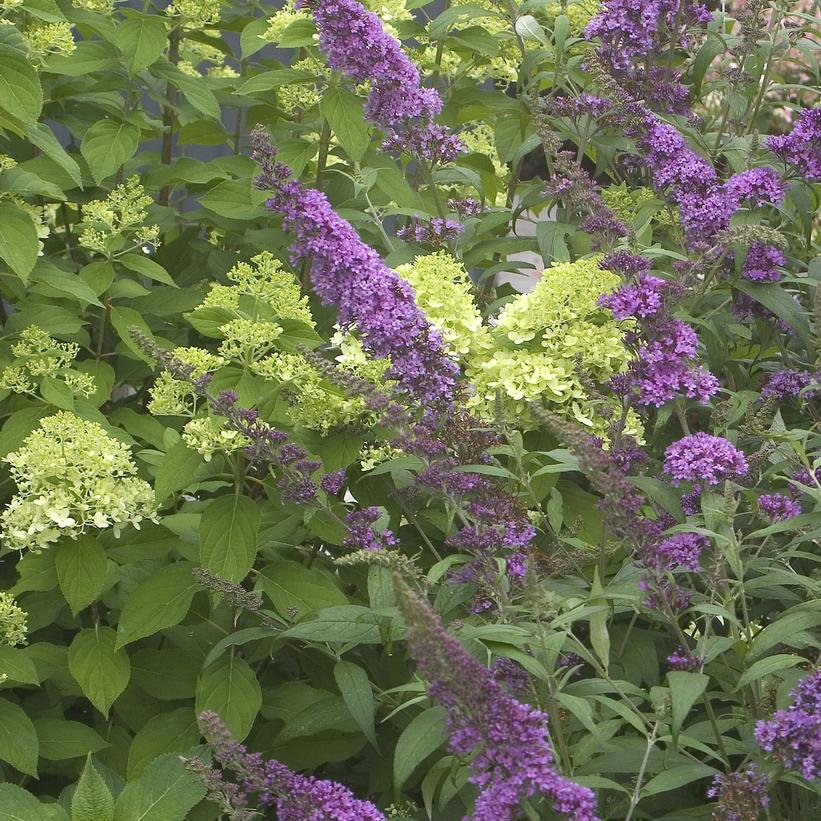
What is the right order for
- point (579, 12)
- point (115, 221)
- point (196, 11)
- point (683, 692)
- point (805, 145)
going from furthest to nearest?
point (579, 12) < point (196, 11) < point (115, 221) < point (805, 145) < point (683, 692)

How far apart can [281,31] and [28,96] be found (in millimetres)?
996

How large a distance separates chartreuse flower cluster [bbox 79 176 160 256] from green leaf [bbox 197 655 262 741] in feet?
4.23

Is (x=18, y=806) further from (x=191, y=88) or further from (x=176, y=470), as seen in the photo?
(x=191, y=88)

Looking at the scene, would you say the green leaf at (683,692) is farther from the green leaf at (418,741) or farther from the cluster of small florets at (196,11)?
the cluster of small florets at (196,11)

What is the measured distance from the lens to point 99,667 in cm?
262

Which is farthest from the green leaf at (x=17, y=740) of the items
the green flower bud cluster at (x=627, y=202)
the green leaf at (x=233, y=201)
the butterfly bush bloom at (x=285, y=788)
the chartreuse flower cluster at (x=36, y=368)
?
the green flower bud cluster at (x=627, y=202)

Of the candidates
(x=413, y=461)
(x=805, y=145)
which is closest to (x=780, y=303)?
(x=805, y=145)

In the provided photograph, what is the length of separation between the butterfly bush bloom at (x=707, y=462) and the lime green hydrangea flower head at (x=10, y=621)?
1397mm

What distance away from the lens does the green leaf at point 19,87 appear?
9.57 feet

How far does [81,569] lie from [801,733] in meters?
1.56

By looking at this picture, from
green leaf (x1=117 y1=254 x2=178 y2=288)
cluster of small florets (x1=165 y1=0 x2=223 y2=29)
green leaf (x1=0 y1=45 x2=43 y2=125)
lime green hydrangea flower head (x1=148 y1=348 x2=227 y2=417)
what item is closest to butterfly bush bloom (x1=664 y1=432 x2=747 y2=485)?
lime green hydrangea flower head (x1=148 y1=348 x2=227 y2=417)

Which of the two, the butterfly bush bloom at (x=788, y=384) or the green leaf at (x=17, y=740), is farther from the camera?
the butterfly bush bloom at (x=788, y=384)

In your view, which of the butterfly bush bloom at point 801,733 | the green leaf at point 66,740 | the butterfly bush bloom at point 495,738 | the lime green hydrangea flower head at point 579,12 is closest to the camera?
the butterfly bush bloom at point 495,738

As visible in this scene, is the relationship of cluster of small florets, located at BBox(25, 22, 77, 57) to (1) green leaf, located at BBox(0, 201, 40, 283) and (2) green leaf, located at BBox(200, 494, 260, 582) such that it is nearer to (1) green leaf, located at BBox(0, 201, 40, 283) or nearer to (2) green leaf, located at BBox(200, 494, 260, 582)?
(1) green leaf, located at BBox(0, 201, 40, 283)
